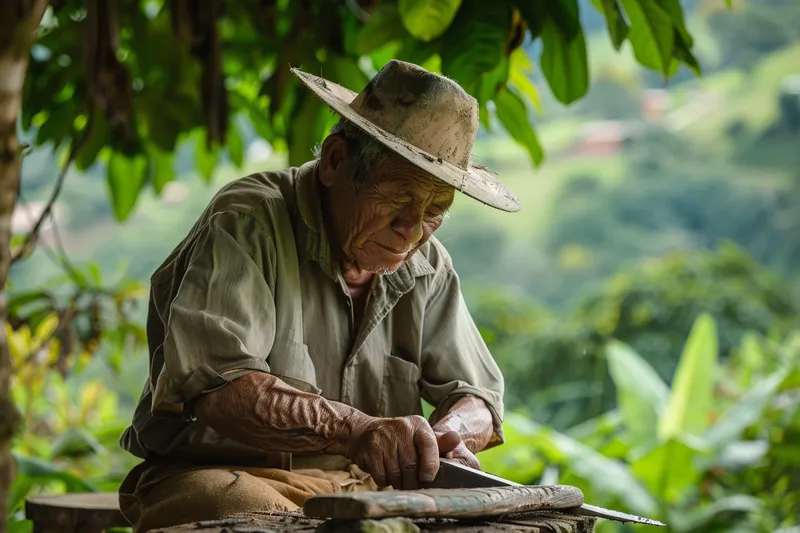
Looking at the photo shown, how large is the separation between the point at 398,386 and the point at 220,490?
527mm

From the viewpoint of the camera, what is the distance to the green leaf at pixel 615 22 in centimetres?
265

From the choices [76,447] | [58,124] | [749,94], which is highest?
[58,124]

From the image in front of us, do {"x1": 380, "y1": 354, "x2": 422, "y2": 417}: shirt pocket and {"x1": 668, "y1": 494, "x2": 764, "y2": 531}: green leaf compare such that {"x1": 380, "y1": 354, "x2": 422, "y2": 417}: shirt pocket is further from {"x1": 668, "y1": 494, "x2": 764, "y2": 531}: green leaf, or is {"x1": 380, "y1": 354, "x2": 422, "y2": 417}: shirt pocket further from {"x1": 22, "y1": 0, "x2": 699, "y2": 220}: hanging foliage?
{"x1": 668, "y1": 494, "x2": 764, "y2": 531}: green leaf

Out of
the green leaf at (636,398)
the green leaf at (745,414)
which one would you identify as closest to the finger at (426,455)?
the green leaf at (745,414)

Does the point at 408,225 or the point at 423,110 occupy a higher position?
the point at 423,110

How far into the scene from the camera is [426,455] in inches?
69.9

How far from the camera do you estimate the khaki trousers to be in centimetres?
184

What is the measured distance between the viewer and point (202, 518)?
185 centimetres

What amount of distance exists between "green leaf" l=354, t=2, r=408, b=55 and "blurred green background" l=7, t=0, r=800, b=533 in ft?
5.03

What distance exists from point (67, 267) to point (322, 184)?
1.53 m

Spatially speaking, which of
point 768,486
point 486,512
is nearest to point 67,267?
point 486,512

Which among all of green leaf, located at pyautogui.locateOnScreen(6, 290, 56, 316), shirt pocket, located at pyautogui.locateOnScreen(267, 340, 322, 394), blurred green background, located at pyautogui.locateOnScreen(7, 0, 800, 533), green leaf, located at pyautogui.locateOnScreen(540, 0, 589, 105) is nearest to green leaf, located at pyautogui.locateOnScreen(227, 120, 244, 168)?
blurred green background, located at pyautogui.locateOnScreen(7, 0, 800, 533)

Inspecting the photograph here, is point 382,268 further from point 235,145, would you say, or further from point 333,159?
point 235,145

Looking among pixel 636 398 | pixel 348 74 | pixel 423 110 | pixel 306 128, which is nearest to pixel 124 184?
pixel 306 128
